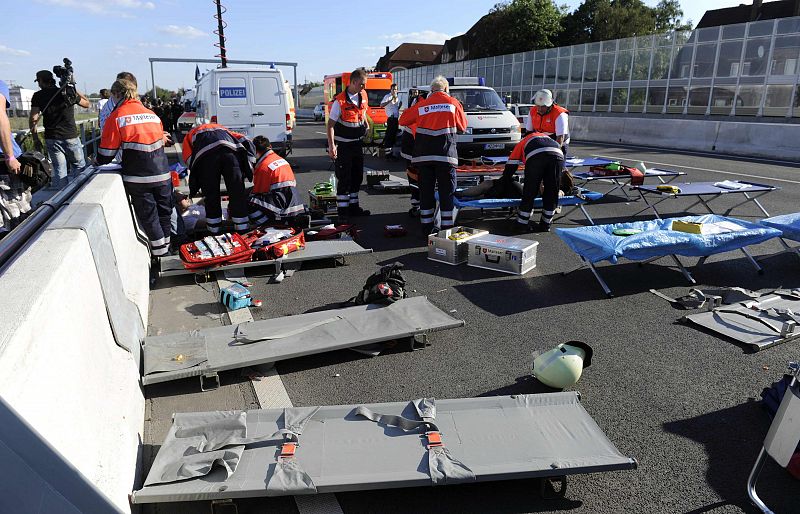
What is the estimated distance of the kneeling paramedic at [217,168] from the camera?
6613mm

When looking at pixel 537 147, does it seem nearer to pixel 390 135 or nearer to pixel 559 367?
pixel 559 367

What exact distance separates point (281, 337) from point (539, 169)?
4.40 metres

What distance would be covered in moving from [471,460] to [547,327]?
216 cm

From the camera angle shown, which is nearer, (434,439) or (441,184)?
(434,439)

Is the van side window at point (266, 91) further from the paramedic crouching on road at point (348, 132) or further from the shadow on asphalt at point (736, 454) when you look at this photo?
the shadow on asphalt at point (736, 454)

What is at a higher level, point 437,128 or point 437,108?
point 437,108

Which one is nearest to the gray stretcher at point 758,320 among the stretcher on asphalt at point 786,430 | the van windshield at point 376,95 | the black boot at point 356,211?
the stretcher on asphalt at point 786,430

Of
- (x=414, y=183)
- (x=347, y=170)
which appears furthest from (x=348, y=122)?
(x=414, y=183)

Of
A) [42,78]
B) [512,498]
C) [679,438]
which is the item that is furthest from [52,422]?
[42,78]

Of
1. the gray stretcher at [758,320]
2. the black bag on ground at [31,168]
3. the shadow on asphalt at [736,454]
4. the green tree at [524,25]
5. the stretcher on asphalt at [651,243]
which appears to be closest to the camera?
the shadow on asphalt at [736,454]

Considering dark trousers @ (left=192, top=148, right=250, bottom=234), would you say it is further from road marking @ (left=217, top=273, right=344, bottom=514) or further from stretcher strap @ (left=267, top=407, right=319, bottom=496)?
stretcher strap @ (left=267, top=407, right=319, bottom=496)

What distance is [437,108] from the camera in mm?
6973

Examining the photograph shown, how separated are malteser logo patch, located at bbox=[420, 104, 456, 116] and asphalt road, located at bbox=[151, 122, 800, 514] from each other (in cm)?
Answer: 173

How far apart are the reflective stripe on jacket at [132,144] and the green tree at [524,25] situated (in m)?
46.5
